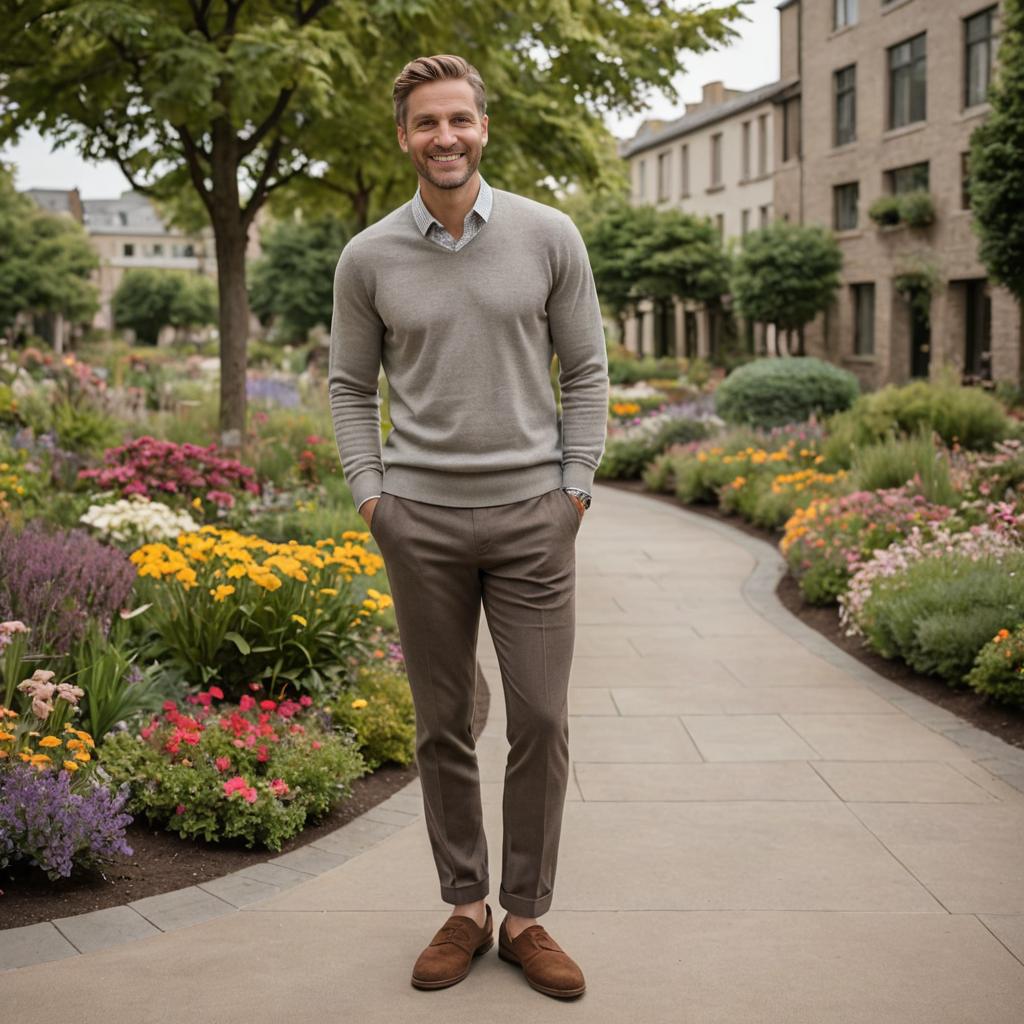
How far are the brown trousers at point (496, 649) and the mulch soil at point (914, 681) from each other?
10.6ft

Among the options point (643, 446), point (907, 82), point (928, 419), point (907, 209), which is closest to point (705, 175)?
point (907, 82)

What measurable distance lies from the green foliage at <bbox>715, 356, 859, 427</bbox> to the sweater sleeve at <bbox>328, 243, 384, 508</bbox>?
1438 centimetres

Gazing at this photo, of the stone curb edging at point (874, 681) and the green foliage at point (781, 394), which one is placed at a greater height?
the green foliage at point (781, 394)

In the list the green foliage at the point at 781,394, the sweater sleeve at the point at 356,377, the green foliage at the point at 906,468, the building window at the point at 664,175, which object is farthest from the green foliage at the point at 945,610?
the building window at the point at 664,175

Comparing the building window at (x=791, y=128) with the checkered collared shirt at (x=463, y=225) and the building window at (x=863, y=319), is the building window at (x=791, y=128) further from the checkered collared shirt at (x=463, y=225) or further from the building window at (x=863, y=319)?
the checkered collared shirt at (x=463, y=225)

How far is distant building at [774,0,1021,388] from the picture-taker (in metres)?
27.0

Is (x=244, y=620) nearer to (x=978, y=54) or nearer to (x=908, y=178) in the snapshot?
(x=978, y=54)

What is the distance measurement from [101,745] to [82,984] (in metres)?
1.50

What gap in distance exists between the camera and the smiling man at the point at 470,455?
315cm

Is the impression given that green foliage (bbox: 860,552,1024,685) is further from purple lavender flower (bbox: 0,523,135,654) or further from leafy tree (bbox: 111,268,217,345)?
leafy tree (bbox: 111,268,217,345)

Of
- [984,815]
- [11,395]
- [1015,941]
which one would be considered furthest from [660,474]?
[1015,941]

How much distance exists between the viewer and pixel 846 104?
1275 inches

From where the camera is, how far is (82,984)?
3311 millimetres

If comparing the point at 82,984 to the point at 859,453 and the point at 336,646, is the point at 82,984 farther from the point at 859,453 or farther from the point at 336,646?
the point at 859,453
